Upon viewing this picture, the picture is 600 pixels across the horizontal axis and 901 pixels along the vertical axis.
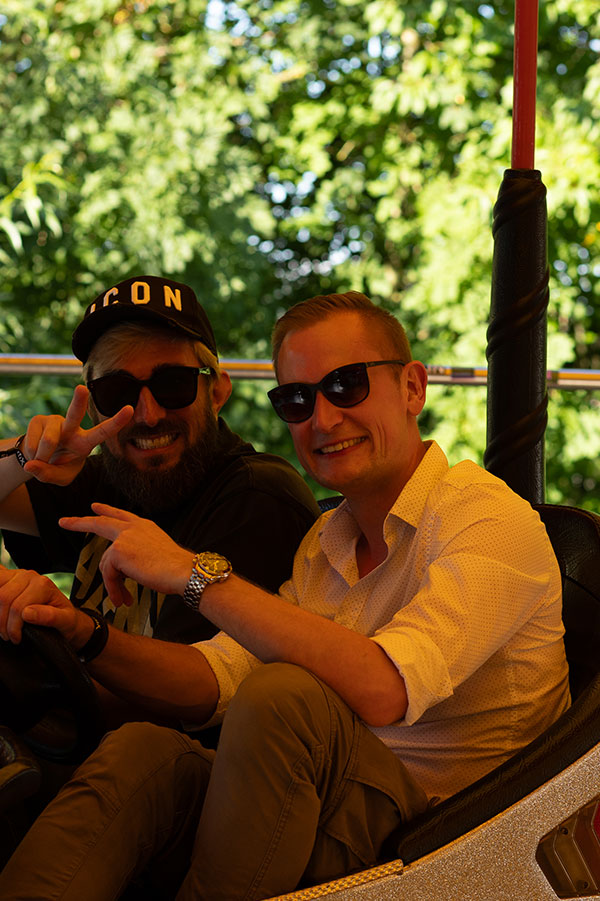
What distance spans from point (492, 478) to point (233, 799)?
52 cm

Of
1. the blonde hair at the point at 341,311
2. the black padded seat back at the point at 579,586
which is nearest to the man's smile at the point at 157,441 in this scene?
the blonde hair at the point at 341,311

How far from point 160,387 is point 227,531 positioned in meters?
0.27

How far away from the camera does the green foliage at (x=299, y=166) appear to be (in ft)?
19.8

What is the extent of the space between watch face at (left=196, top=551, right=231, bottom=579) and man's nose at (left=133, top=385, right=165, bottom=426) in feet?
1.54

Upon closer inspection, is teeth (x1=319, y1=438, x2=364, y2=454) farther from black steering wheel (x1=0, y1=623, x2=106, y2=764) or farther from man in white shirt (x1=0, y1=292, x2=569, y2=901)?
black steering wheel (x1=0, y1=623, x2=106, y2=764)

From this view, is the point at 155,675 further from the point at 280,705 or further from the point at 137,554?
the point at 280,705

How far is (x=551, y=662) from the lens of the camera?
1347mm

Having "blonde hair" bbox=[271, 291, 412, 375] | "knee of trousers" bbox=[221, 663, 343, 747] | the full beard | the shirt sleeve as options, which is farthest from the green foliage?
"knee of trousers" bbox=[221, 663, 343, 747]

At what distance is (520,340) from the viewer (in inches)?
69.7

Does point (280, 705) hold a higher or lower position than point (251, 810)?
higher

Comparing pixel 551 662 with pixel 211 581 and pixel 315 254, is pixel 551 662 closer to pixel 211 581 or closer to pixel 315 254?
pixel 211 581

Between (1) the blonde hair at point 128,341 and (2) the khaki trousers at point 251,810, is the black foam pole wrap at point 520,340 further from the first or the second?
(2) the khaki trousers at point 251,810

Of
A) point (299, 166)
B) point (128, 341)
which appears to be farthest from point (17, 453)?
point (299, 166)

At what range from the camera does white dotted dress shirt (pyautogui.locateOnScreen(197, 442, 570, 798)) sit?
124 cm
